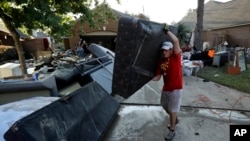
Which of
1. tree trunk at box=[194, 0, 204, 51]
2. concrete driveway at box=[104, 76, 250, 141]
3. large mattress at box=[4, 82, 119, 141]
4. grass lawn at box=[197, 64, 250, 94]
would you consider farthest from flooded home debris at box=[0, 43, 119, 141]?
tree trunk at box=[194, 0, 204, 51]

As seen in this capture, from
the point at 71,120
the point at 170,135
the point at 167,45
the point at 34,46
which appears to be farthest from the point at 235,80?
the point at 34,46

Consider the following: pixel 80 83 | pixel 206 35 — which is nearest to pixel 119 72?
pixel 80 83

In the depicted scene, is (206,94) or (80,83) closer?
(80,83)

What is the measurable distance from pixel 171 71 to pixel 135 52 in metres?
0.70

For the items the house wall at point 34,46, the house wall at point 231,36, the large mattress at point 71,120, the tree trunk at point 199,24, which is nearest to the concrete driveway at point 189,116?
the large mattress at point 71,120

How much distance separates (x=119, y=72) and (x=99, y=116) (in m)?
0.98

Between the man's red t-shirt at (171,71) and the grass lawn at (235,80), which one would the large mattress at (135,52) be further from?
the grass lawn at (235,80)

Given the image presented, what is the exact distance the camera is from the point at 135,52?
2.51 m

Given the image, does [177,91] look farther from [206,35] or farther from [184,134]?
[206,35]

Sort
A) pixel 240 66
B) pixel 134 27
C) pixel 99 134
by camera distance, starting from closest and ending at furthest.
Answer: pixel 134 27 < pixel 99 134 < pixel 240 66

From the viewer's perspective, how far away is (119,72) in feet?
8.84

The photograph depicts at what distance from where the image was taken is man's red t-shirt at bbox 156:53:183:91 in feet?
9.24

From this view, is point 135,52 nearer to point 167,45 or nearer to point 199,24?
point 167,45

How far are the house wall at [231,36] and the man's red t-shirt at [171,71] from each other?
15.9 meters
